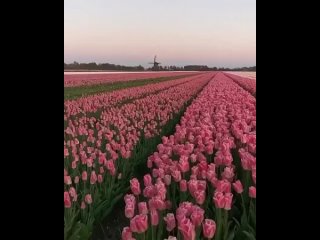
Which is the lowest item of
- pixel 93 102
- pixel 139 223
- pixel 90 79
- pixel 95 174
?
pixel 95 174

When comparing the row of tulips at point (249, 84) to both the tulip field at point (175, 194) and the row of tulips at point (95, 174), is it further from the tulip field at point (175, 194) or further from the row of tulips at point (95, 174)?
the tulip field at point (175, 194)

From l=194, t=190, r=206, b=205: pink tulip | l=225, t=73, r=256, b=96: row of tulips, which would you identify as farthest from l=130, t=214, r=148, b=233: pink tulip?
l=225, t=73, r=256, b=96: row of tulips

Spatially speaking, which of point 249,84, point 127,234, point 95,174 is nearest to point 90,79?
point 249,84

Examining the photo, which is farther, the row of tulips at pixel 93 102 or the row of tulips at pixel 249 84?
the row of tulips at pixel 249 84

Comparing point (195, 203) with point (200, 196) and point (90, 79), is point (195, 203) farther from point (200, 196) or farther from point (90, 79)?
point (90, 79)

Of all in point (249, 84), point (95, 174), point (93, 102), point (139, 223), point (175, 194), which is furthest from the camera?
point (249, 84)

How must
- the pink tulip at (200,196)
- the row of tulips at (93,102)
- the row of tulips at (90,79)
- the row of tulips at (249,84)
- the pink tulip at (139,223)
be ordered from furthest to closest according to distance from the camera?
the row of tulips at (90,79) < the row of tulips at (249,84) < the row of tulips at (93,102) < the pink tulip at (200,196) < the pink tulip at (139,223)

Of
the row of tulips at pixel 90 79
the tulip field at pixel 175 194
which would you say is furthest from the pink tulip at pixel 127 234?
the row of tulips at pixel 90 79

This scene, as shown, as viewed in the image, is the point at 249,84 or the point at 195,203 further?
the point at 249,84

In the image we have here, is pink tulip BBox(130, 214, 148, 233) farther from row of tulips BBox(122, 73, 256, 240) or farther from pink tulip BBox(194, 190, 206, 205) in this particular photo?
pink tulip BBox(194, 190, 206, 205)
